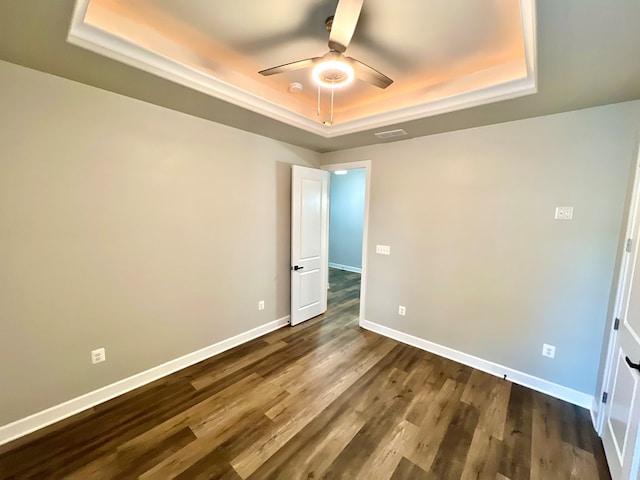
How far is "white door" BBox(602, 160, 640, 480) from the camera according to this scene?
1.41m

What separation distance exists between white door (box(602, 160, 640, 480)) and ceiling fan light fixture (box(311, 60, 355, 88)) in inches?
82.8

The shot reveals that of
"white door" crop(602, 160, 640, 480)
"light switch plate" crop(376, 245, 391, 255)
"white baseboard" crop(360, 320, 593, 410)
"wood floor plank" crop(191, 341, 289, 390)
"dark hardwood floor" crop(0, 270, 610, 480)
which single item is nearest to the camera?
"white door" crop(602, 160, 640, 480)

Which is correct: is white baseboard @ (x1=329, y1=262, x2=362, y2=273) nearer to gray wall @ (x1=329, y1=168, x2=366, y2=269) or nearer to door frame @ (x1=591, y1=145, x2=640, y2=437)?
gray wall @ (x1=329, y1=168, x2=366, y2=269)

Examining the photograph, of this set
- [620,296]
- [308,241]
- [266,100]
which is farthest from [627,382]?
[266,100]

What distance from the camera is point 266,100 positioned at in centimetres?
246

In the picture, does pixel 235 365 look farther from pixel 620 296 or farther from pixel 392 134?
pixel 620 296

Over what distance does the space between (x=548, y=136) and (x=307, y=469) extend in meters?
3.25

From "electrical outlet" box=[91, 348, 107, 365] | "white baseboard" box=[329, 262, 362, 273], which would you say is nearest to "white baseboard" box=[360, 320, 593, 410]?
"electrical outlet" box=[91, 348, 107, 365]

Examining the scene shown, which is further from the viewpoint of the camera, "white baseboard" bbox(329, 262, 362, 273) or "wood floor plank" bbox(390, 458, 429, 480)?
"white baseboard" bbox(329, 262, 362, 273)

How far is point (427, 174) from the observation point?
3113 mm

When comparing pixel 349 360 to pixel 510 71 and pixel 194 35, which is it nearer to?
pixel 510 71

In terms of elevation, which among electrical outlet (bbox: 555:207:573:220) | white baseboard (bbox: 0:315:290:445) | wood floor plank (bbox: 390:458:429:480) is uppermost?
electrical outlet (bbox: 555:207:573:220)

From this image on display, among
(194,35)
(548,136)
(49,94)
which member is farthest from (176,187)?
(548,136)

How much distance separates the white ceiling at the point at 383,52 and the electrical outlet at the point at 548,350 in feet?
6.80
